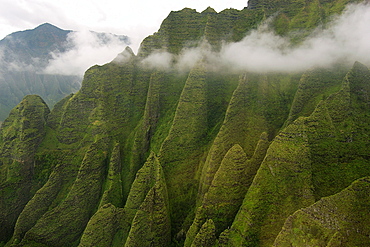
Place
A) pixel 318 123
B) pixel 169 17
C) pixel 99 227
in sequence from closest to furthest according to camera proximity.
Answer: pixel 318 123
pixel 99 227
pixel 169 17

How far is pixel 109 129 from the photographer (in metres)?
69.1

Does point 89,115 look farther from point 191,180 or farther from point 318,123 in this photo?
point 318,123

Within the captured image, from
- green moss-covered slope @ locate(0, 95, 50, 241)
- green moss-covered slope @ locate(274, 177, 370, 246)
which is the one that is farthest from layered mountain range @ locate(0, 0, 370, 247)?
green moss-covered slope @ locate(0, 95, 50, 241)

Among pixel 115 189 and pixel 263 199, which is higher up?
pixel 263 199

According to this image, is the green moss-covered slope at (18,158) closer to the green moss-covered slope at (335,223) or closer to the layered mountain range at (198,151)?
the layered mountain range at (198,151)

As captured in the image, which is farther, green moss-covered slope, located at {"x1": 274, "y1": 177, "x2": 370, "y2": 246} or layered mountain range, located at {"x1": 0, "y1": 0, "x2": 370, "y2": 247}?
layered mountain range, located at {"x1": 0, "y1": 0, "x2": 370, "y2": 247}

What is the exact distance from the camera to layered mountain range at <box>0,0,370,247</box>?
36.6m

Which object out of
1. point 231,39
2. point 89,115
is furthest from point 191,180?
point 231,39

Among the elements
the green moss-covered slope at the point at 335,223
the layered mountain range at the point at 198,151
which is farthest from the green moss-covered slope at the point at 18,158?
the green moss-covered slope at the point at 335,223

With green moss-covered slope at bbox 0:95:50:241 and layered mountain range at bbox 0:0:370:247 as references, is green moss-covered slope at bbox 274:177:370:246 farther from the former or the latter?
green moss-covered slope at bbox 0:95:50:241

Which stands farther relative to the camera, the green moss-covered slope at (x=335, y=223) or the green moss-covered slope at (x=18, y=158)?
the green moss-covered slope at (x=18, y=158)

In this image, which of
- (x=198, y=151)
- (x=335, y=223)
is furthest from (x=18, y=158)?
(x=335, y=223)

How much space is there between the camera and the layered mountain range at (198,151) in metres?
36.6

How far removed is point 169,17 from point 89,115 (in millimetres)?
47851
